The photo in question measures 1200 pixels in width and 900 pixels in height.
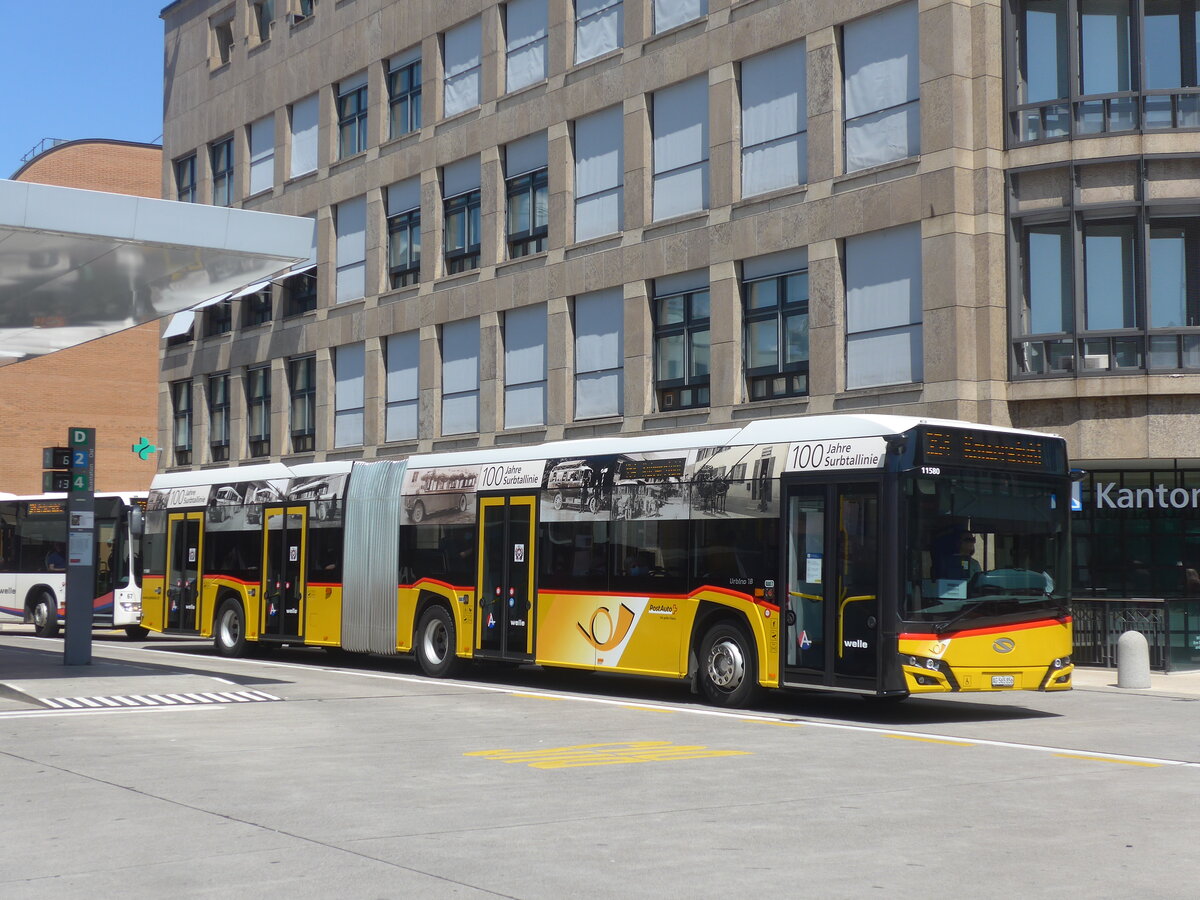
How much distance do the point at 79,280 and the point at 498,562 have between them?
6.84 m

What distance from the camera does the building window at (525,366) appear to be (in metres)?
34.6

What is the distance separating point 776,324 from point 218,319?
23.8m

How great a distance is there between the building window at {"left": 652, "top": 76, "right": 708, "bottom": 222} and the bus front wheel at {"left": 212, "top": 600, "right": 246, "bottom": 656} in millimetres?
11600

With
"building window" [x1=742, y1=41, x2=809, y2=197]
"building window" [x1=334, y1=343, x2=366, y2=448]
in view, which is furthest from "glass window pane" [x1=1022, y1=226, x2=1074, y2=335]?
"building window" [x1=334, y1=343, x2=366, y2=448]

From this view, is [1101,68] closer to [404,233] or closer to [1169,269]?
[1169,269]

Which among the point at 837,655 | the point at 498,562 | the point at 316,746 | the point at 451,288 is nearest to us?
the point at 316,746

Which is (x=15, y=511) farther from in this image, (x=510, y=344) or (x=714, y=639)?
(x=714, y=639)

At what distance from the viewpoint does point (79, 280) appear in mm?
20875

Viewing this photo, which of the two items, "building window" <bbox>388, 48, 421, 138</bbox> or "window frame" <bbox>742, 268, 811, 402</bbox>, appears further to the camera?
"building window" <bbox>388, 48, 421, 138</bbox>

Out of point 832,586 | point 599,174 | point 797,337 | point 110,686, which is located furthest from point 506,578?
point 599,174

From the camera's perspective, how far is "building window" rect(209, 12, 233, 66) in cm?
4734

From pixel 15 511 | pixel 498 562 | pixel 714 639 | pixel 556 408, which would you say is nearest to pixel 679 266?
pixel 556 408

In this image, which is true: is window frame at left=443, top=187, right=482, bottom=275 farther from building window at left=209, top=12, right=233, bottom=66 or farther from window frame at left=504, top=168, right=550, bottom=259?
building window at left=209, top=12, right=233, bottom=66

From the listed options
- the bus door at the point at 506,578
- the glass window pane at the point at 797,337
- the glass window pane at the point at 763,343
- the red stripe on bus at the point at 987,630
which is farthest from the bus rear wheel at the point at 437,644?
the glass window pane at the point at 763,343
